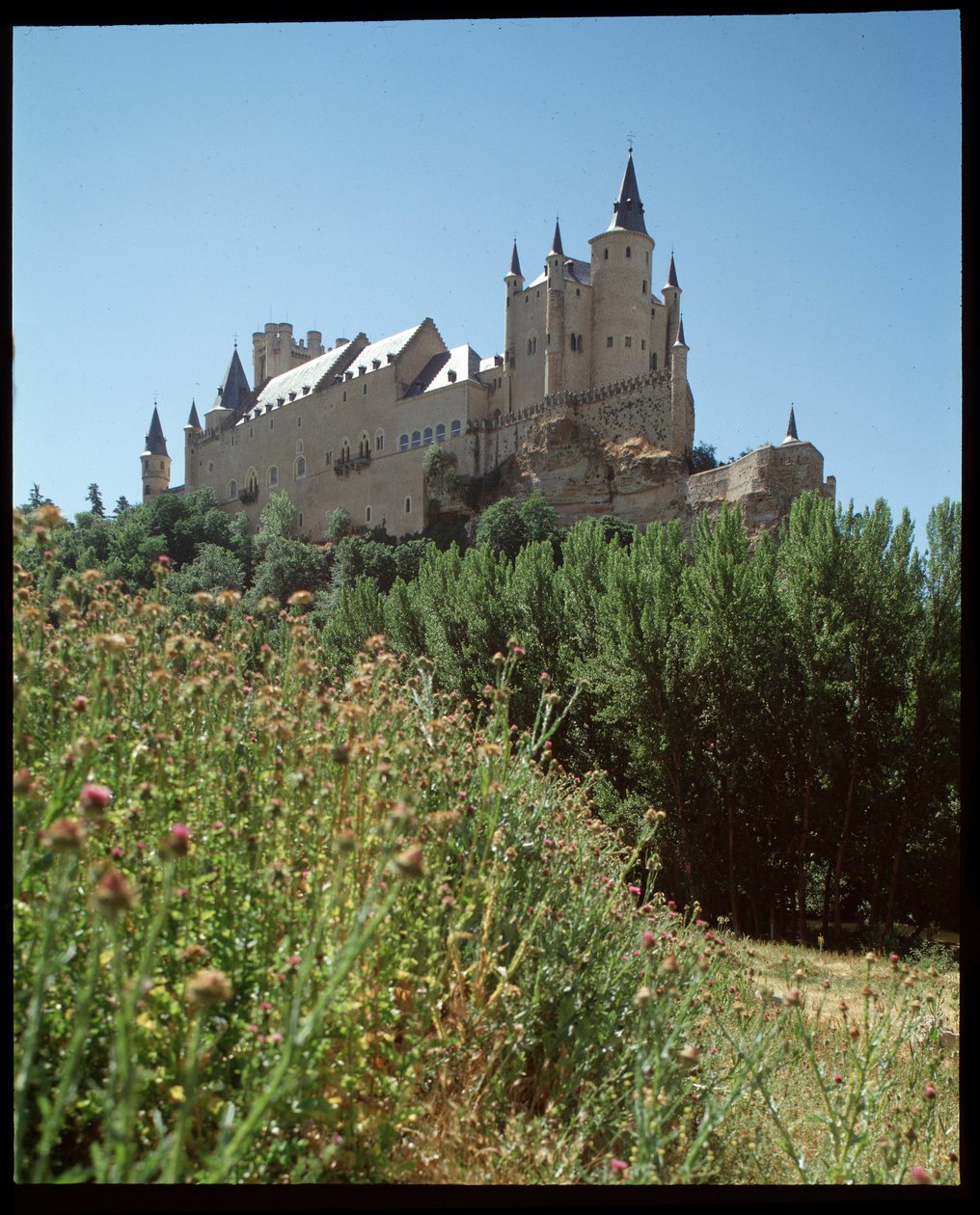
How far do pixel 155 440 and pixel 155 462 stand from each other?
0.75ft

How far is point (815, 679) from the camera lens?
322 inches

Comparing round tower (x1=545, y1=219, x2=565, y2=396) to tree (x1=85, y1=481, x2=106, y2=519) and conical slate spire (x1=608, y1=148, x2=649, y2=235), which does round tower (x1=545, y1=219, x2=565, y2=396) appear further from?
tree (x1=85, y1=481, x2=106, y2=519)

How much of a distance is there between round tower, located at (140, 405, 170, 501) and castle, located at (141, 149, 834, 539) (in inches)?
0.5

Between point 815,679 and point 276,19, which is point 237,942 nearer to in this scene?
point 276,19

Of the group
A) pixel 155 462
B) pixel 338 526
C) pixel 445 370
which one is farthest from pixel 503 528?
pixel 155 462

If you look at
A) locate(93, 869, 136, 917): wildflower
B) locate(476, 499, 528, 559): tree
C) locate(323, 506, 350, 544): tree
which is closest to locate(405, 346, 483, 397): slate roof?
locate(476, 499, 528, 559): tree

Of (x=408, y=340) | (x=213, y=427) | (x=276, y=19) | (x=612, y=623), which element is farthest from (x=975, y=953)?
(x=612, y=623)

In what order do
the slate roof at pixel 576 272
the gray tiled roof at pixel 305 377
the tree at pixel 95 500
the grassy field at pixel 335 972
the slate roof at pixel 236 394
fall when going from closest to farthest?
the grassy field at pixel 335 972 → the tree at pixel 95 500 → the slate roof at pixel 236 394 → the gray tiled roof at pixel 305 377 → the slate roof at pixel 576 272

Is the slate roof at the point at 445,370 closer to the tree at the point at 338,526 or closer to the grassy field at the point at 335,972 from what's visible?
the tree at the point at 338,526

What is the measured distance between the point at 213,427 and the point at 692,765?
5159mm

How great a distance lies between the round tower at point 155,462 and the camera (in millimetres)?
3326

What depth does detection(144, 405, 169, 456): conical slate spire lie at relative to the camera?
10.8ft

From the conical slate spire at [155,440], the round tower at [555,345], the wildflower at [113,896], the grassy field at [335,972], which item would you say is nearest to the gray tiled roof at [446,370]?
the round tower at [555,345]

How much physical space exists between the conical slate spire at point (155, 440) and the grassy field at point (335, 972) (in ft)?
3.14
